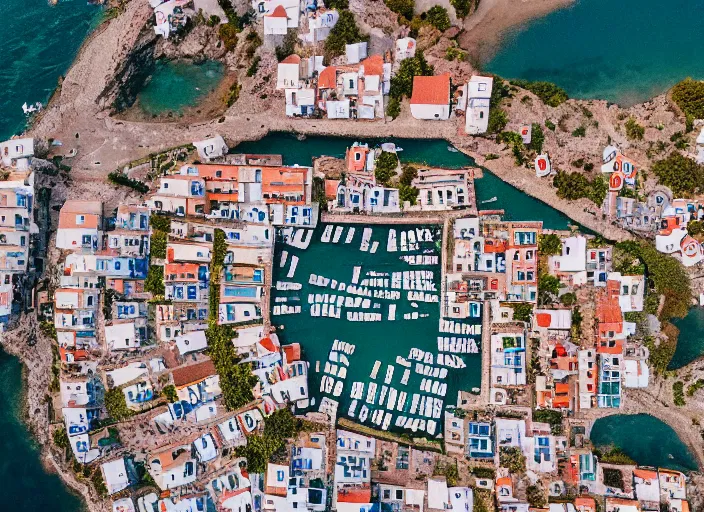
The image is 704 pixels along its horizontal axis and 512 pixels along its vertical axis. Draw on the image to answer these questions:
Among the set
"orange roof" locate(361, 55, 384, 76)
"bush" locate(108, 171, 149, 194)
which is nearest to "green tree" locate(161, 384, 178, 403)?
"bush" locate(108, 171, 149, 194)

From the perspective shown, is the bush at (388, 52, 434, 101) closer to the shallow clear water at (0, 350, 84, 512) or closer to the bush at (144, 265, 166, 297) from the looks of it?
the bush at (144, 265, 166, 297)

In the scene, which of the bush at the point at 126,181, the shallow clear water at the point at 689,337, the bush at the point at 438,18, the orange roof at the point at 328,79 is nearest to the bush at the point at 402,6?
the bush at the point at 438,18

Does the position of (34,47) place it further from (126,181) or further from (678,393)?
(678,393)

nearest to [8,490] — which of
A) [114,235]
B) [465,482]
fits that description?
[114,235]

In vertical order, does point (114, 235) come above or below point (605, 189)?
below

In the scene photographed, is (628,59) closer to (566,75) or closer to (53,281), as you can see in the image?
(566,75)

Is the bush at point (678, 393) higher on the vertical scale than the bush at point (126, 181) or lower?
lower

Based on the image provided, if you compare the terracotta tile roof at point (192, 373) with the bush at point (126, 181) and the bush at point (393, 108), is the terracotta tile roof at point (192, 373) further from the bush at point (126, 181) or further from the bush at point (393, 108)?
the bush at point (393, 108)
